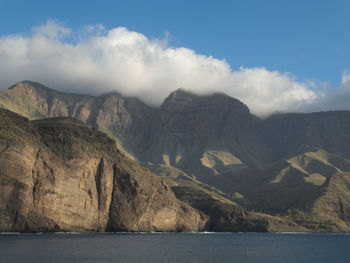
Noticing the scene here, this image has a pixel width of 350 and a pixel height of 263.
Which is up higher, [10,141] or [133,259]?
[10,141]

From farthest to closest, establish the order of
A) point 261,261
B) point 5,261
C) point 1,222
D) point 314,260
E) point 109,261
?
point 1,222
point 314,260
point 261,261
point 109,261
point 5,261

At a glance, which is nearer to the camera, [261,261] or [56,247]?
[261,261]

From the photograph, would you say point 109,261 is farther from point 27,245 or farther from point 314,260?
point 314,260

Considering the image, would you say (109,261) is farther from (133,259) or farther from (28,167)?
(28,167)

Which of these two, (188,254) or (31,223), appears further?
(31,223)

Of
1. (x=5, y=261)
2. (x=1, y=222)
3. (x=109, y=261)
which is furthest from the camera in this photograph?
(x=1, y=222)

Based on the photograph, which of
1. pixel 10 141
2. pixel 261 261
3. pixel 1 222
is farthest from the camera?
pixel 10 141

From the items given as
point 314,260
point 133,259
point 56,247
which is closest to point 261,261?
point 314,260

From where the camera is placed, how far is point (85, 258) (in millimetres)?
117625

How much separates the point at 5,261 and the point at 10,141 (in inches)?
4007

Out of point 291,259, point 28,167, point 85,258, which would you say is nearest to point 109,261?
point 85,258

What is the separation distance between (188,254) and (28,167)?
9276 cm

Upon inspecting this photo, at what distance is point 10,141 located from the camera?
195 m

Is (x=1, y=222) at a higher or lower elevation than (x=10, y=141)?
lower
